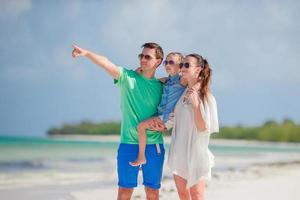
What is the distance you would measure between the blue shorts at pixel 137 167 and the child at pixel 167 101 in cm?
5

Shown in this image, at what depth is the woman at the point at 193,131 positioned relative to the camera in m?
3.60

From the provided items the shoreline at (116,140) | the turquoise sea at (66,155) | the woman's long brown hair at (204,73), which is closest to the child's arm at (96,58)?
the woman's long brown hair at (204,73)

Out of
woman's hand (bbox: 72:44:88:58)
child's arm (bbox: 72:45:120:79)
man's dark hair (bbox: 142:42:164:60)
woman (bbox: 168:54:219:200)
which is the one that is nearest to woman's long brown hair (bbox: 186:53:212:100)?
woman (bbox: 168:54:219:200)

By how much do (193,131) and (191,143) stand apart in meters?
0.07

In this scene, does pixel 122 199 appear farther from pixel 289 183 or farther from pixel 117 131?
pixel 117 131

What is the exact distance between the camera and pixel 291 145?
29.6 m

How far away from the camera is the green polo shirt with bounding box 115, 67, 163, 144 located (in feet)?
12.4

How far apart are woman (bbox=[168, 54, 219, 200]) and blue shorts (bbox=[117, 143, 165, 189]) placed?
18 cm

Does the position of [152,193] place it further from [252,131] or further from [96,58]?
[252,131]

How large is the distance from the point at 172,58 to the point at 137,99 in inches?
13.0

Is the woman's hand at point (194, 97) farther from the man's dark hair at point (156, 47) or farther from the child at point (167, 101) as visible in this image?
the man's dark hair at point (156, 47)

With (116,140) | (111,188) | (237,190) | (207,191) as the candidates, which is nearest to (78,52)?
(207,191)

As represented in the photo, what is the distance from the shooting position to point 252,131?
31.6 metres

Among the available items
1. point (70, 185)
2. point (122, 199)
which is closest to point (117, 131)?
point (70, 185)
